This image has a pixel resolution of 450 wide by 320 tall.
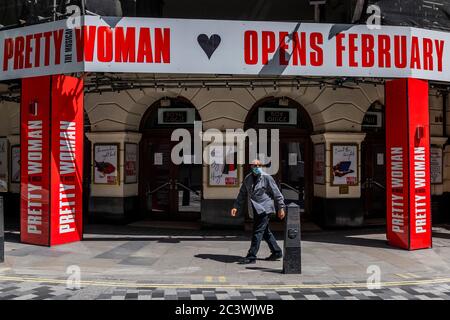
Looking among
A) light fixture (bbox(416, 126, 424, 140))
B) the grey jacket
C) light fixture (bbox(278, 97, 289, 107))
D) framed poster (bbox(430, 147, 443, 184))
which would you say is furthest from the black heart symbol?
framed poster (bbox(430, 147, 443, 184))

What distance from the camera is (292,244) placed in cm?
743

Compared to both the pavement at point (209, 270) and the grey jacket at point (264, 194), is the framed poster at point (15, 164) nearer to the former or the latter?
the pavement at point (209, 270)

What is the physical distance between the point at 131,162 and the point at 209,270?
633cm

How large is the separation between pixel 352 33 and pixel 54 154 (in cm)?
701

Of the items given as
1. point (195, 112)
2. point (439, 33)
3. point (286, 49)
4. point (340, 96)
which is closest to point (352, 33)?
point (286, 49)

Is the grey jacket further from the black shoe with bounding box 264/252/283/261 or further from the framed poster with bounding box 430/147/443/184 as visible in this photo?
the framed poster with bounding box 430/147/443/184

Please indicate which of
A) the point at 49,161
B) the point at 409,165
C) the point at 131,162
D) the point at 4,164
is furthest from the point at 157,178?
Answer: the point at 409,165

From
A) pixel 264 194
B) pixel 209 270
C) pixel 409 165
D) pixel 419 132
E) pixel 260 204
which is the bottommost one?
pixel 209 270

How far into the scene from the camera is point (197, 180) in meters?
13.4

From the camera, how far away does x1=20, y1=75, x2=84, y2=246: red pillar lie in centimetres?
966

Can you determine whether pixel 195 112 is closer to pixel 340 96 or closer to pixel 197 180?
pixel 197 180

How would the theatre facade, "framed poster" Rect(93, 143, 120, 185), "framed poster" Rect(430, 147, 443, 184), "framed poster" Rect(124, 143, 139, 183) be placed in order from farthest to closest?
"framed poster" Rect(430, 147, 443, 184) < "framed poster" Rect(124, 143, 139, 183) < "framed poster" Rect(93, 143, 120, 185) < the theatre facade

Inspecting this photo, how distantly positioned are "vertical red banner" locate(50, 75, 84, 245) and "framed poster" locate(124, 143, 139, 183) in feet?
8.79

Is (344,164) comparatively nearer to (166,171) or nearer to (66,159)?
(166,171)
